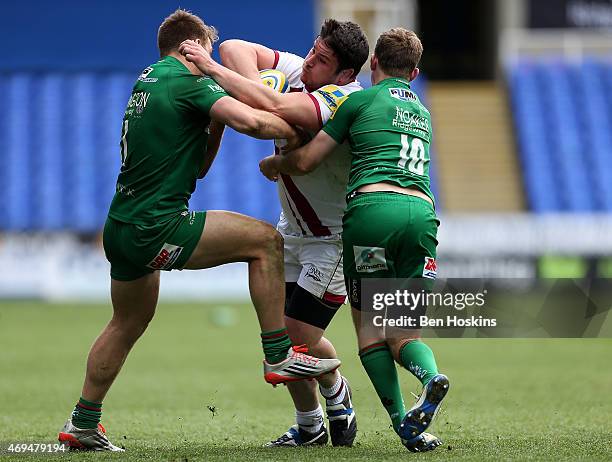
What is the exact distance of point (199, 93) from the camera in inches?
219

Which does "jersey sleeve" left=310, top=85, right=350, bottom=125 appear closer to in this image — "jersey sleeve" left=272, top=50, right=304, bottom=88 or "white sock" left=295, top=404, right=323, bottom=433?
"jersey sleeve" left=272, top=50, right=304, bottom=88

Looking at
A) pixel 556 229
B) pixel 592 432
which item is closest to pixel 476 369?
pixel 592 432

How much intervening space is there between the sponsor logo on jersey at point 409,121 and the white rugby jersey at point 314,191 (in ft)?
1.40

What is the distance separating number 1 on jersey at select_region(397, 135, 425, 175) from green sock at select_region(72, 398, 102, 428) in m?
2.03

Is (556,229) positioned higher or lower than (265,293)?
lower

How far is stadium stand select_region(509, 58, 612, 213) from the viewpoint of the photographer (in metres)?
22.0

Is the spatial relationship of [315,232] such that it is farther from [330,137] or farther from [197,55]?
[197,55]

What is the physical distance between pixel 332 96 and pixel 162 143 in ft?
2.92

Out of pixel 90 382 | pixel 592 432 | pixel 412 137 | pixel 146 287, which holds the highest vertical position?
pixel 412 137

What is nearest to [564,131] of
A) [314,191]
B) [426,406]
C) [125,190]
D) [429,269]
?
[314,191]

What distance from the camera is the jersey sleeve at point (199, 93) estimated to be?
554 centimetres

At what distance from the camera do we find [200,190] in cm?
2184

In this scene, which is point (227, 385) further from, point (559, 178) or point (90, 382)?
point (559, 178)

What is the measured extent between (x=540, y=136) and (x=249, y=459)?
1854cm
